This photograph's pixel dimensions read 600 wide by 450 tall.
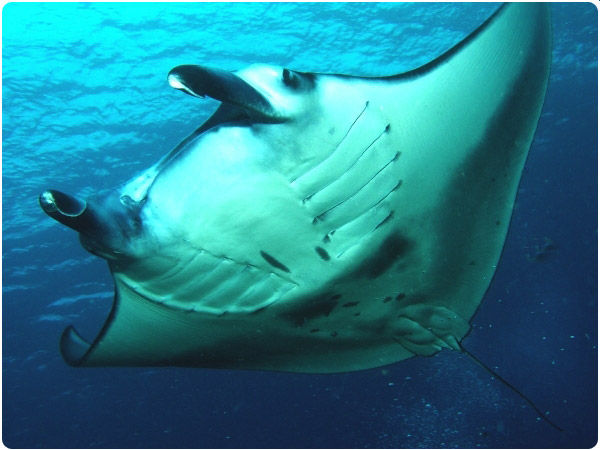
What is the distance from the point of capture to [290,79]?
1.43 metres

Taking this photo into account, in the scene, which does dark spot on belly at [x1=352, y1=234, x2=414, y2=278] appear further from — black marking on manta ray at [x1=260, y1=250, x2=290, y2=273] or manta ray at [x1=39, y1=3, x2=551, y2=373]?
black marking on manta ray at [x1=260, y1=250, x2=290, y2=273]

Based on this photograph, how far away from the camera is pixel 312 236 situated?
1.82m

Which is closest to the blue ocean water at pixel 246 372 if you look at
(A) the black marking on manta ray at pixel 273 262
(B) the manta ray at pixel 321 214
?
(B) the manta ray at pixel 321 214

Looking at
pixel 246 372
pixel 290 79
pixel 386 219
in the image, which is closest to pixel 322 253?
pixel 386 219

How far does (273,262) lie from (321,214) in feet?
1.01

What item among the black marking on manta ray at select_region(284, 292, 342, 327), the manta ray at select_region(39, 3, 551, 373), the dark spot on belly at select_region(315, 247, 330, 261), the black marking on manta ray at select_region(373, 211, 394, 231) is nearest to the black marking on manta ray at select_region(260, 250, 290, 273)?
the manta ray at select_region(39, 3, 551, 373)

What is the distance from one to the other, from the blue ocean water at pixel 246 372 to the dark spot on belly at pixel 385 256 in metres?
6.92

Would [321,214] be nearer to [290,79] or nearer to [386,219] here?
[386,219]

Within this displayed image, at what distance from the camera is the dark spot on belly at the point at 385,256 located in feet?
6.70

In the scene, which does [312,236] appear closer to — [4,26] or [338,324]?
[338,324]

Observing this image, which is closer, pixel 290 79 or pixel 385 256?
pixel 290 79

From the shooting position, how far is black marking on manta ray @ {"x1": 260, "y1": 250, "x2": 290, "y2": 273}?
5.96ft

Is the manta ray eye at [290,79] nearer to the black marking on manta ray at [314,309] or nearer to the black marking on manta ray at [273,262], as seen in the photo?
the black marking on manta ray at [273,262]

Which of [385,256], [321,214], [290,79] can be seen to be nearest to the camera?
[290,79]
